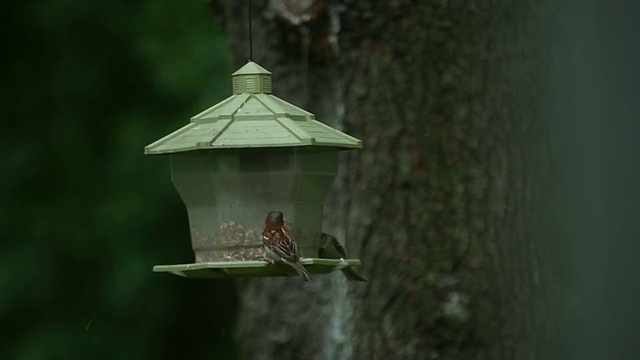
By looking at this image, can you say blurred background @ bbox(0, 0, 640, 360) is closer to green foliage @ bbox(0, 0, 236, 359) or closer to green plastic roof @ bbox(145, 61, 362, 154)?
green foliage @ bbox(0, 0, 236, 359)

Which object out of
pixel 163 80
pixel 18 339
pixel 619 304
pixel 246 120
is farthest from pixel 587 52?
pixel 18 339

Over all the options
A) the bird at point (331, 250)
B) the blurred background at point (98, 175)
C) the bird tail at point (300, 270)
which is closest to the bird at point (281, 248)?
the bird tail at point (300, 270)

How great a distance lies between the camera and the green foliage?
661 cm

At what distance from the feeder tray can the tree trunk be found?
1.93 ft

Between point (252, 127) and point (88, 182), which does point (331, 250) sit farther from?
point (88, 182)

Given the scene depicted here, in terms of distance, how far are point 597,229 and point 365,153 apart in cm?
91

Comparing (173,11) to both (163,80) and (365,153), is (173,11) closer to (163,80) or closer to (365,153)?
(163,80)

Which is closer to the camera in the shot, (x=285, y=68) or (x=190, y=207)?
(x=190, y=207)

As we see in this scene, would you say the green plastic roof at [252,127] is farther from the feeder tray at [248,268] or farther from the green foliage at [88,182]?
the green foliage at [88,182]

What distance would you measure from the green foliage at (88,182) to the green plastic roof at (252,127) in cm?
315

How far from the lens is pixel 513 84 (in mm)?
4004

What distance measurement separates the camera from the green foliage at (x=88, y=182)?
260 inches

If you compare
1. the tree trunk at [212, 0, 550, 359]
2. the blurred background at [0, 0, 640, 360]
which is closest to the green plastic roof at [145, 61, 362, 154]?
the tree trunk at [212, 0, 550, 359]

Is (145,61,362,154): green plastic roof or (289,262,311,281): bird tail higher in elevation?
(145,61,362,154): green plastic roof
